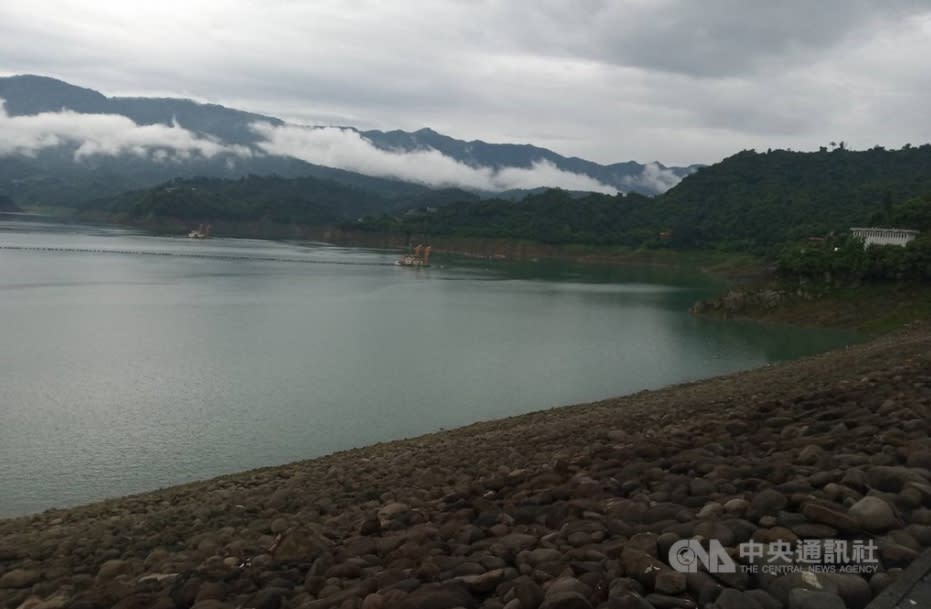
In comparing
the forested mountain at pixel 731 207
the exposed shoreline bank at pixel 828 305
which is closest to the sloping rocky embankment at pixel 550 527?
the exposed shoreline bank at pixel 828 305

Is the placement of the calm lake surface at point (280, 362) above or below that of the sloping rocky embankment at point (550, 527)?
below

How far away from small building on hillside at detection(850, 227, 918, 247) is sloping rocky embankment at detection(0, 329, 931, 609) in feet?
164

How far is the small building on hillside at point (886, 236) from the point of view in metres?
53.3

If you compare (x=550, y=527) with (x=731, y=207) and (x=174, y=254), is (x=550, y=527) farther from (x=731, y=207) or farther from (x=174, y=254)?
(x=731, y=207)

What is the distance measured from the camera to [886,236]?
54.9 meters

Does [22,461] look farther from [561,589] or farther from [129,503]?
[561,589]

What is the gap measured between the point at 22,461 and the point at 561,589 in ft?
49.5

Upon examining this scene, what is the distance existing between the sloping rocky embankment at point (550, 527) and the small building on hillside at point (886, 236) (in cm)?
4998

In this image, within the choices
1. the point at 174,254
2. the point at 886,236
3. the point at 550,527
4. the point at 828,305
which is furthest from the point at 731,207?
the point at 550,527

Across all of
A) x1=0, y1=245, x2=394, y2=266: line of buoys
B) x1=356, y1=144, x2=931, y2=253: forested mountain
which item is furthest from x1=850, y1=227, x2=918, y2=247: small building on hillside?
x1=0, y1=245, x2=394, y2=266: line of buoys

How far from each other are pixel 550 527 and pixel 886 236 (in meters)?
58.6

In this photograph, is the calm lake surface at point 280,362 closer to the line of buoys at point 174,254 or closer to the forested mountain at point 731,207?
the line of buoys at point 174,254

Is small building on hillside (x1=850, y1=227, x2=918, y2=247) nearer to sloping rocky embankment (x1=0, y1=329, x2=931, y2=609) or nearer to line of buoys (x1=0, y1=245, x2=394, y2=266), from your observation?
sloping rocky embankment (x1=0, y1=329, x2=931, y2=609)

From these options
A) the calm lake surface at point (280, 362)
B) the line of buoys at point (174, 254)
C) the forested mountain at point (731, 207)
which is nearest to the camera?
the calm lake surface at point (280, 362)
